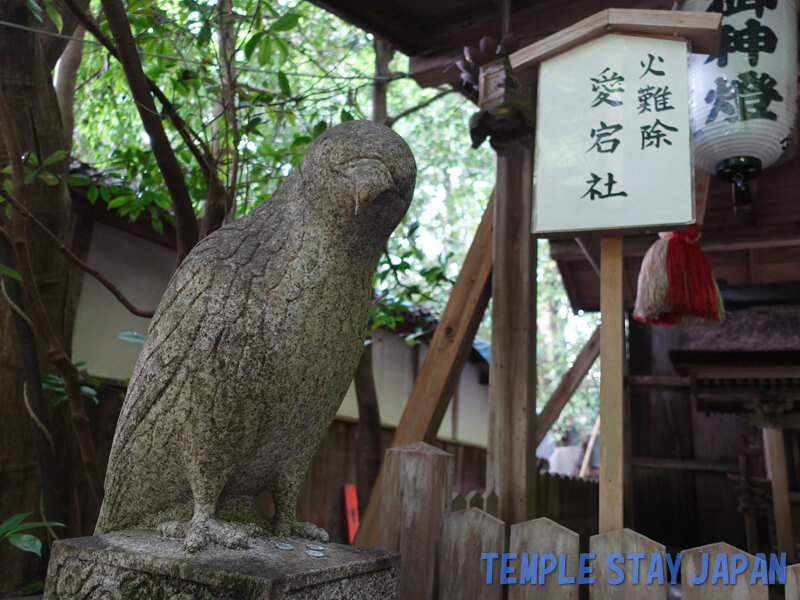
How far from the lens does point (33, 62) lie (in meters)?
3.00

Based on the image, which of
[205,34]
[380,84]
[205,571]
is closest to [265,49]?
[205,34]

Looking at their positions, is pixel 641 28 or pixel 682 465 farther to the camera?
pixel 682 465

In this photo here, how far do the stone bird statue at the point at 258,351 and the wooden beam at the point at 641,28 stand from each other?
42.7 inches

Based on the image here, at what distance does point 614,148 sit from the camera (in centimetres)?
211

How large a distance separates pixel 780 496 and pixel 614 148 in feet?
10.0

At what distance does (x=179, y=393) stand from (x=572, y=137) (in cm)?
161

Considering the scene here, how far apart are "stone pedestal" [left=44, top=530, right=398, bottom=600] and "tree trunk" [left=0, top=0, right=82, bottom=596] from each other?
1.39 metres

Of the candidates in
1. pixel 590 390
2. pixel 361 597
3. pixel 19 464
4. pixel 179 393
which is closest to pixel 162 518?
Result: pixel 179 393

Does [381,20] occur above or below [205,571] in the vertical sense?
above

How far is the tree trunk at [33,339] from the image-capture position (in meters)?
2.68

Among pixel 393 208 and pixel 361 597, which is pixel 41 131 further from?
pixel 361 597

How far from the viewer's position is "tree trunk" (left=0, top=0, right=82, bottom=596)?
268cm

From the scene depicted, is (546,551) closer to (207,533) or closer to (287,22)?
(207,533)

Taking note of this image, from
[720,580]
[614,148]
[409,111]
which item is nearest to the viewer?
[720,580]
